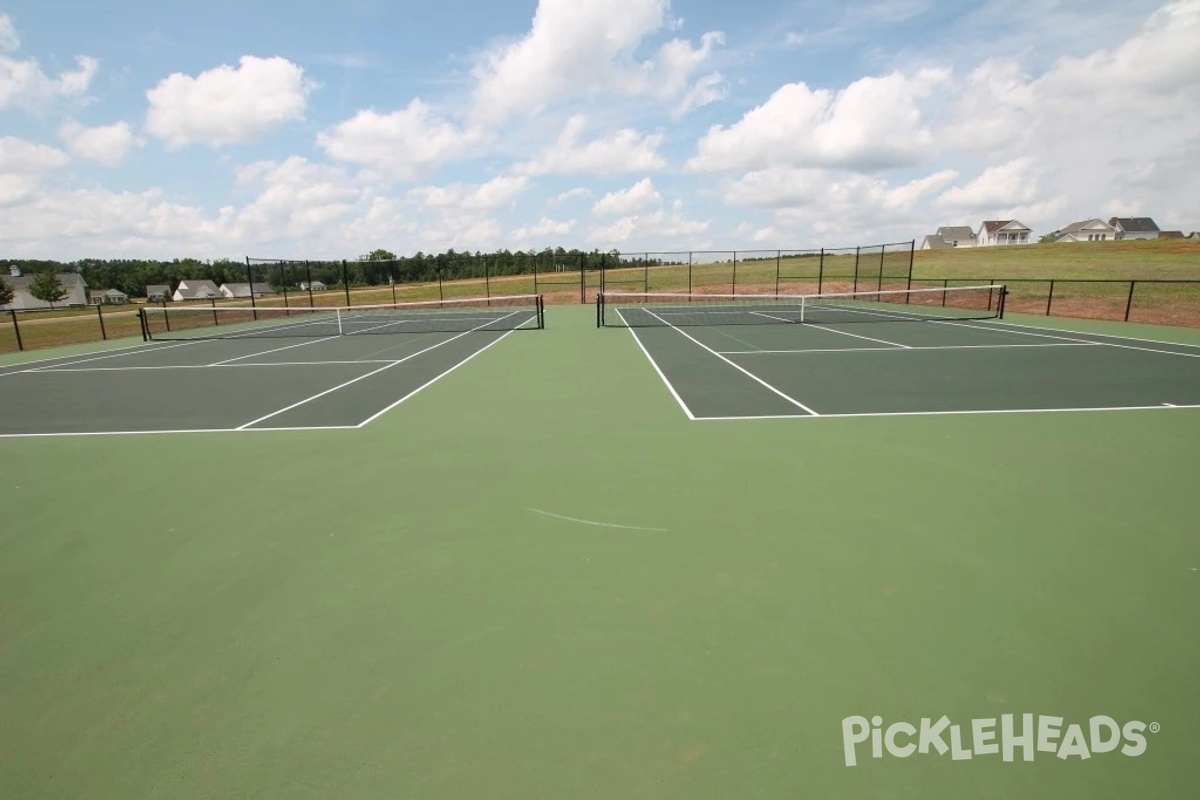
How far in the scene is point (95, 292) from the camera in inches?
4097

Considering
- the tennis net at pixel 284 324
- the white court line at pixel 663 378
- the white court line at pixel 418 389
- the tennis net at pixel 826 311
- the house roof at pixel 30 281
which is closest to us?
the white court line at pixel 418 389

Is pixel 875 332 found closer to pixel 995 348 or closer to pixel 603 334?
pixel 995 348

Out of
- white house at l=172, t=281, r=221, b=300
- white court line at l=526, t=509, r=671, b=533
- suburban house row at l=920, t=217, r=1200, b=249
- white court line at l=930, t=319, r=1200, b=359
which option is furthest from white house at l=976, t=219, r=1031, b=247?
white house at l=172, t=281, r=221, b=300

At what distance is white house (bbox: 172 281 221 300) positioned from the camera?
99.6 m

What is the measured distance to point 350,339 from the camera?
18.7 m

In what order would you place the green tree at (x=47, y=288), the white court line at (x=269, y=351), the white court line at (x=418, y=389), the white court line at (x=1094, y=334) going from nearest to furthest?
the white court line at (x=418, y=389), the white court line at (x=269, y=351), the white court line at (x=1094, y=334), the green tree at (x=47, y=288)

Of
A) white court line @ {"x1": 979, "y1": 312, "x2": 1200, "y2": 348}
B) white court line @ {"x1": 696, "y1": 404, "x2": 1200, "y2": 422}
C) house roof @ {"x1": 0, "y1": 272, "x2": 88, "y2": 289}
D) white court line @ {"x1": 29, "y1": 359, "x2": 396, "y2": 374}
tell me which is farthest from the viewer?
house roof @ {"x1": 0, "y1": 272, "x2": 88, "y2": 289}

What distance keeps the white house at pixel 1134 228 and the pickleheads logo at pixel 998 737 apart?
126137mm

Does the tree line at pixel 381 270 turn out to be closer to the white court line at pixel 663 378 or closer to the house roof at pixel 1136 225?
the white court line at pixel 663 378

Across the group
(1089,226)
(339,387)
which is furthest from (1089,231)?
(339,387)

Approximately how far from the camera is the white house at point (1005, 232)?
337 ft

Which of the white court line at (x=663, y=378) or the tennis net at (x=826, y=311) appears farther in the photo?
the tennis net at (x=826, y=311)

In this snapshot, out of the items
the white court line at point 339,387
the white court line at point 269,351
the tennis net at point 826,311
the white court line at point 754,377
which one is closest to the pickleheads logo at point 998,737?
the white court line at point 754,377

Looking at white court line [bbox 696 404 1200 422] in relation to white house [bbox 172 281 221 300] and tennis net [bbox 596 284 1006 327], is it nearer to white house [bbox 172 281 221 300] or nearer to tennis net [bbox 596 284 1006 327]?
tennis net [bbox 596 284 1006 327]
